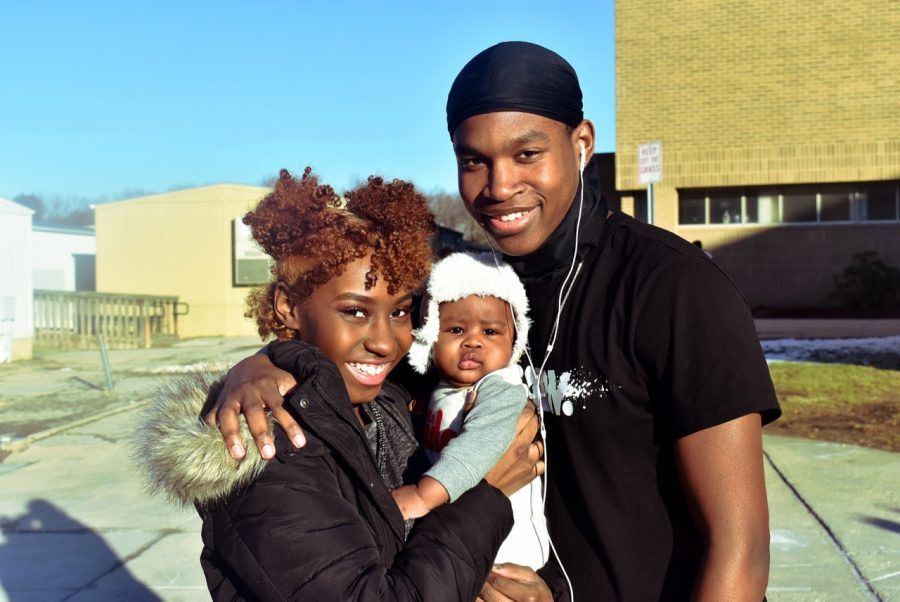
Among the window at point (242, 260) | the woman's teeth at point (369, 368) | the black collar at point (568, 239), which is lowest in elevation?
the woman's teeth at point (369, 368)

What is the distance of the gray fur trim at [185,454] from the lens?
1.89 meters

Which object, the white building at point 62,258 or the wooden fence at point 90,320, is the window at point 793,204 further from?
the white building at point 62,258

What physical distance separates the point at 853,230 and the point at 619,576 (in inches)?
809

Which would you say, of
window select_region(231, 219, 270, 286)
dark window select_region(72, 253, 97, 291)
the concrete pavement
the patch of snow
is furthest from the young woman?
dark window select_region(72, 253, 97, 291)

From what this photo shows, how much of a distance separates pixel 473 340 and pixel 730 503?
3.60ft

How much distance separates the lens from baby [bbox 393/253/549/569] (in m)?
2.31

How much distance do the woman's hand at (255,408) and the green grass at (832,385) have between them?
28.9ft

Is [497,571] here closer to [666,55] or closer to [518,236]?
[518,236]

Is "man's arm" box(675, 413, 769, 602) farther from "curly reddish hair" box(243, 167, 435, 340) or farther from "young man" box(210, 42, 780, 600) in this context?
"curly reddish hair" box(243, 167, 435, 340)

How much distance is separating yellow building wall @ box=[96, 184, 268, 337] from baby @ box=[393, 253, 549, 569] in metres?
19.1

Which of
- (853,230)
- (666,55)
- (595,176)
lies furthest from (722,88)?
(595,176)

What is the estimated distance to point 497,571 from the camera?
2.32 m

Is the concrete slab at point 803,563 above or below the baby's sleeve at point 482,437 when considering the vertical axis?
below

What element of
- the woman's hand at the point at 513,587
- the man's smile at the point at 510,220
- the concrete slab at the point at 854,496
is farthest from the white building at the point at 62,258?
the woman's hand at the point at 513,587
